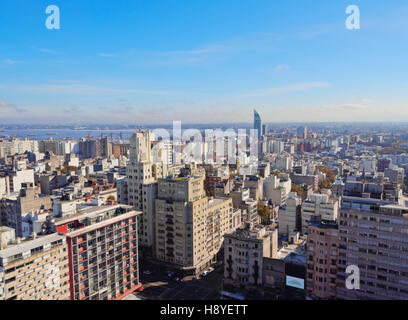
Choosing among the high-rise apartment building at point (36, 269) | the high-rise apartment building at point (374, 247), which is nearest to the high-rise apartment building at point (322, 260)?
the high-rise apartment building at point (374, 247)

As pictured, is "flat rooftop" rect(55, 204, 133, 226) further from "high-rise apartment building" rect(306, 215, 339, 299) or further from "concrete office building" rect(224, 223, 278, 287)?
"high-rise apartment building" rect(306, 215, 339, 299)

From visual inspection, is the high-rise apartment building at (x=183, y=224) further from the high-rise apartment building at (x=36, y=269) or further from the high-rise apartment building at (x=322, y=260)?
the high-rise apartment building at (x=36, y=269)

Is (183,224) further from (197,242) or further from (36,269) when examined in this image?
(36,269)

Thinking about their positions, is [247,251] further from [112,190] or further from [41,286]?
[112,190]

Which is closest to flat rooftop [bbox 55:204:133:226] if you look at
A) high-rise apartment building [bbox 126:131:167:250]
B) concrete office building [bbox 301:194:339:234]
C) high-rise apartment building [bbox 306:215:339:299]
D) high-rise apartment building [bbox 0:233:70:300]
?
high-rise apartment building [bbox 0:233:70:300]

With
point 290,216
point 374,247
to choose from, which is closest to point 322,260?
point 374,247

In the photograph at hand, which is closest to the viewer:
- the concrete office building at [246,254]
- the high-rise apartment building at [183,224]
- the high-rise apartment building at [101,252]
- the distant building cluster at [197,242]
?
the distant building cluster at [197,242]

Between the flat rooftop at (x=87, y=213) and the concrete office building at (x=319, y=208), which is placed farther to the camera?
the concrete office building at (x=319, y=208)
